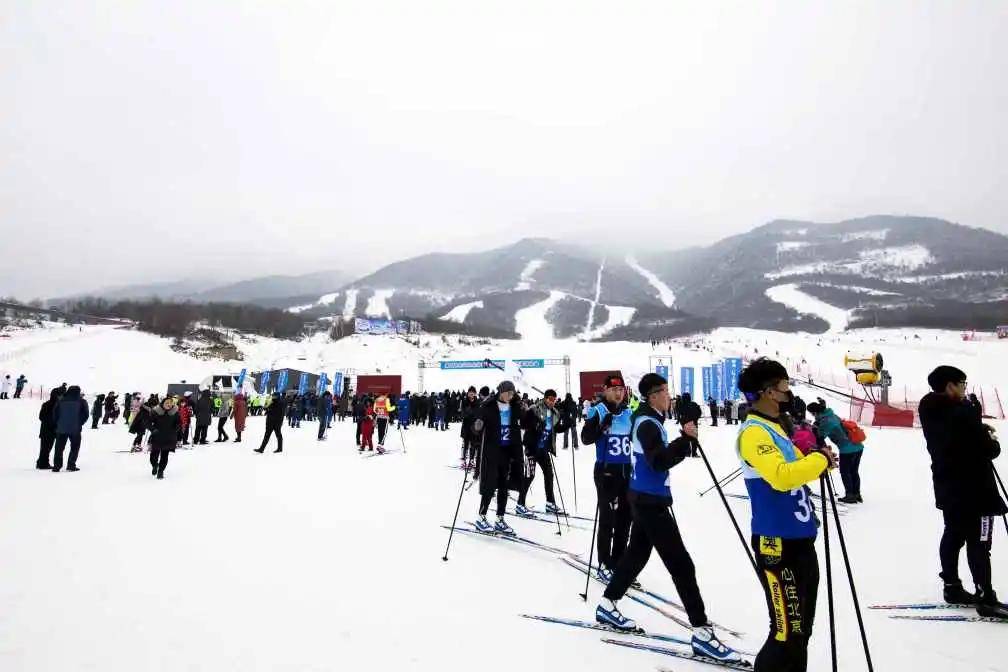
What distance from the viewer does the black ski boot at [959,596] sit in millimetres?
4410

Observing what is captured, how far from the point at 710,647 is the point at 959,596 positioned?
8.61 ft

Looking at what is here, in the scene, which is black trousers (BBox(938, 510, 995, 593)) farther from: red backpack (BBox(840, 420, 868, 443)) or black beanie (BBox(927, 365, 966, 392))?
red backpack (BBox(840, 420, 868, 443))

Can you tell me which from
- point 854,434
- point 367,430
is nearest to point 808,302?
point 367,430

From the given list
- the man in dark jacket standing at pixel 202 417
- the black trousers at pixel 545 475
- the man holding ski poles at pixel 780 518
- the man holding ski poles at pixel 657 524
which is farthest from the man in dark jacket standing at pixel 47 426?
the man holding ski poles at pixel 780 518

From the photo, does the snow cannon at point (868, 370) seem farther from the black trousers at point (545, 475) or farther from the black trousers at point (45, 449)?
the black trousers at point (45, 449)

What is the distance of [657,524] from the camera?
3.69 metres

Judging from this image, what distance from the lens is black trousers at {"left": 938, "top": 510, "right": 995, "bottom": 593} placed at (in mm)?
4254

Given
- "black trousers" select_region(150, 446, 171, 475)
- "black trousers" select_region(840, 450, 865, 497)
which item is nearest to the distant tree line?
"black trousers" select_region(150, 446, 171, 475)

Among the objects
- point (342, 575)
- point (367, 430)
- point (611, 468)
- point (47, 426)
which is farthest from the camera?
point (367, 430)

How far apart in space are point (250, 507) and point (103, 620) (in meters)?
4.12

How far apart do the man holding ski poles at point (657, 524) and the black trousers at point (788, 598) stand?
73 centimetres

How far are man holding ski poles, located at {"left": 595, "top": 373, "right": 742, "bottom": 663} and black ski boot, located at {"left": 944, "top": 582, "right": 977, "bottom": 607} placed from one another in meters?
2.43

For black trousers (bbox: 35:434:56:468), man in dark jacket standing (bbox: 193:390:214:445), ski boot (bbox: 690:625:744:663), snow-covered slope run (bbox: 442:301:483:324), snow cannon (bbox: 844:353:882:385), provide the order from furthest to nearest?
snow-covered slope run (bbox: 442:301:483:324) < snow cannon (bbox: 844:353:882:385) < man in dark jacket standing (bbox: 193:390:214:445) < black trousers (bbox: 35:434:56:468) < ski boot (bbox: 690:625:744:663)

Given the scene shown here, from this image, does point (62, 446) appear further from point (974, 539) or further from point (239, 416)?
point (974, 539)
